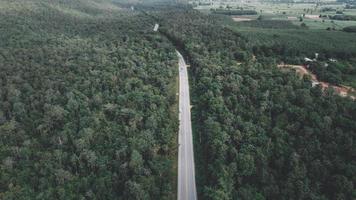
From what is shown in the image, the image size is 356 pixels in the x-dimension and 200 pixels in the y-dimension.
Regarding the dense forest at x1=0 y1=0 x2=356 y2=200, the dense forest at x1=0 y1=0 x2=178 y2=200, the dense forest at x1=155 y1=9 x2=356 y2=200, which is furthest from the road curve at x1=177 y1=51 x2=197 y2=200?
the dense forest at x1=0 y1=0 x2=178 y2=200

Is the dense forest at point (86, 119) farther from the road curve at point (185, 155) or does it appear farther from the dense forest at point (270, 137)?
the dense forest at point (270, 137)

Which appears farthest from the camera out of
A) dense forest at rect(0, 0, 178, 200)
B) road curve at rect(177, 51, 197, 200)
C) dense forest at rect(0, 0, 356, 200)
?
road curve at rect(177, 51, 197, 200)

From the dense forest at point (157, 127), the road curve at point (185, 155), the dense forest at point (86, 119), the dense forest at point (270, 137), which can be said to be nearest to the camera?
the dense forest at point (270, 137)

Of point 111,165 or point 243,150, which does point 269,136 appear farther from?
point 111,165

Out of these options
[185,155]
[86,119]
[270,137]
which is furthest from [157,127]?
[270,137]

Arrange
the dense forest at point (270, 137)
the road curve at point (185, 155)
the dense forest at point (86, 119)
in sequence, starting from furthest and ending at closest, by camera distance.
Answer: the road curve at point (185, 155) < the dense forest at point (86, 119) < the dense forest at point (270, 137)

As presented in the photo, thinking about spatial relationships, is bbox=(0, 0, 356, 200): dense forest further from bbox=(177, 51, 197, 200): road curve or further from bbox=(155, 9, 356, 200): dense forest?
bbox=(177, 51, 197, 200): road curve

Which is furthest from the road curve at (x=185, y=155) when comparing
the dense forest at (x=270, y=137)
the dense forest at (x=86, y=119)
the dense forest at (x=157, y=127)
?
the dense forest at (x=86, y=119)
